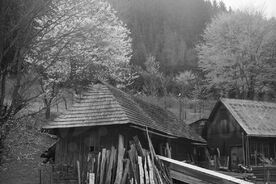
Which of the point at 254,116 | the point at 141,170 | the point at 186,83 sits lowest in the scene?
the point at 141,170

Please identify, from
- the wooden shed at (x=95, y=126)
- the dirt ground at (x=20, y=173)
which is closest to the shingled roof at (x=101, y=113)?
the wooden shed at (x=95, y=126)

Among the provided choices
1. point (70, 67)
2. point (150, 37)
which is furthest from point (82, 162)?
point (150, 37)

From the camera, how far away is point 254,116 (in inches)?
1144

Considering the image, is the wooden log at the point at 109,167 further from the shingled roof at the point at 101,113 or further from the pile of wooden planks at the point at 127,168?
the shingled roof at the point at 101,113

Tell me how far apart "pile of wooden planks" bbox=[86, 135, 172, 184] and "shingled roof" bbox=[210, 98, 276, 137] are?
14025mm

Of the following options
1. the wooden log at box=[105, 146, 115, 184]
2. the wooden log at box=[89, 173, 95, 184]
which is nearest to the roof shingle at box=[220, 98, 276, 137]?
the wooden log at box=[105, 146, 115, 184]

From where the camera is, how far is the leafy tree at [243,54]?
4094cm

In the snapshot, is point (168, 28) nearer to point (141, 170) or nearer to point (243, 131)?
point (243, 131)

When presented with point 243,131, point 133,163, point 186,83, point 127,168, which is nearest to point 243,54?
point 186,83

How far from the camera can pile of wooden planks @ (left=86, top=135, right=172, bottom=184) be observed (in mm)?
13656

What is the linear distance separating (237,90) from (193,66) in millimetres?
16577

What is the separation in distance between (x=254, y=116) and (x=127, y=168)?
58.6ft

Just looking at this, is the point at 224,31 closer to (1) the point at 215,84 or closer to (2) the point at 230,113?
(1) the point at 215,84

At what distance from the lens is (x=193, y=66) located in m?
59.7
